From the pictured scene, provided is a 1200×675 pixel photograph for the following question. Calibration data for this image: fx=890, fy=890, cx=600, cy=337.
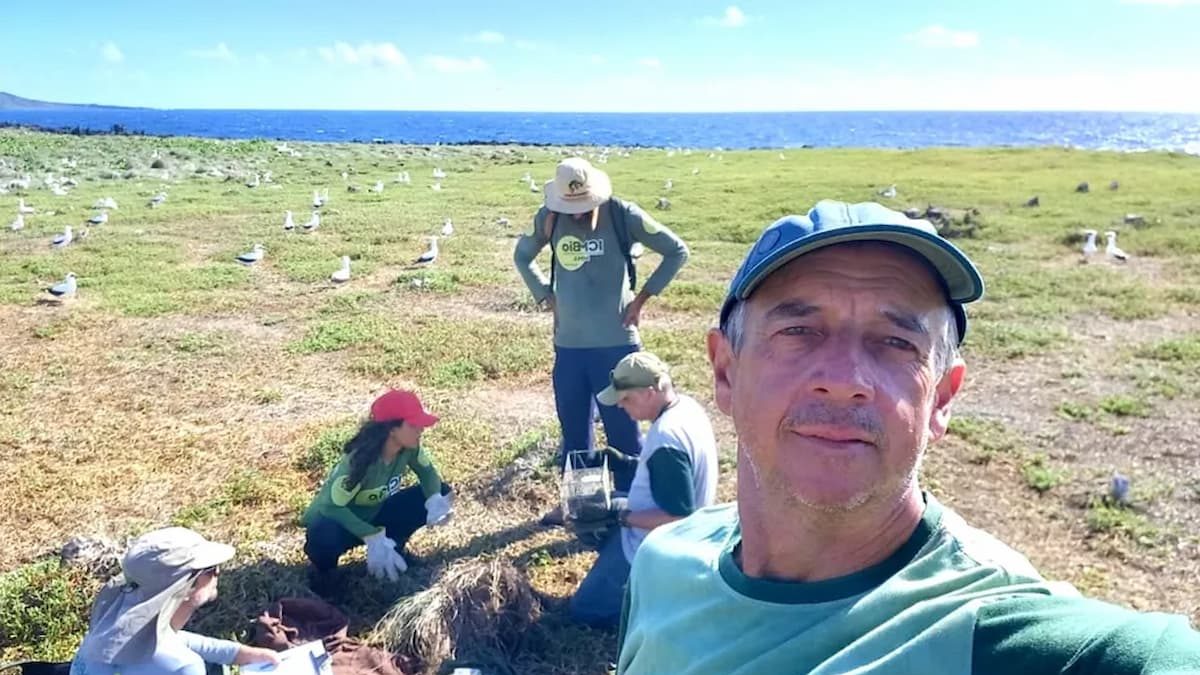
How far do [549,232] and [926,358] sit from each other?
14.5 ft

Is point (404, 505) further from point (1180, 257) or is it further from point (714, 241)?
point (1180, 257)

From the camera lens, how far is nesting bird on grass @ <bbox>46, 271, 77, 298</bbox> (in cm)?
1231

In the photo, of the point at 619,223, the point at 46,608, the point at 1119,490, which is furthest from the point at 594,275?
the point at 1119,490

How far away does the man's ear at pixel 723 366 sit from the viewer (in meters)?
1.94

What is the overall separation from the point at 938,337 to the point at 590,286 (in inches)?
161

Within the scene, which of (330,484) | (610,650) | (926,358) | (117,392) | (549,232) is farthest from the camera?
(117,392)

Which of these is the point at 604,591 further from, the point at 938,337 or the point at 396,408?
the point at 938,337

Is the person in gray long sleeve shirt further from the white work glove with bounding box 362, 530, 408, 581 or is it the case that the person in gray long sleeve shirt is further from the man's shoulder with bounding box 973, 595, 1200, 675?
the man's shoulder with bounding box 973, 595, 1200, 675

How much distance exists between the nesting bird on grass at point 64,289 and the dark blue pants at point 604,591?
10587 mm

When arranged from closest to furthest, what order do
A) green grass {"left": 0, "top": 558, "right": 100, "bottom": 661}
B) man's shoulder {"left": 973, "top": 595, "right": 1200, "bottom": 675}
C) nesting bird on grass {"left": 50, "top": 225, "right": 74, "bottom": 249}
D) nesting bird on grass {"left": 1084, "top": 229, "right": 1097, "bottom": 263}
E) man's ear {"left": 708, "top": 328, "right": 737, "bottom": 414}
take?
man's shoulder {"left": 973, "top": 595, "right": 1200, "bottom": 675}
man's ear {"left": 708, "top": 328, "right": 737, "bottom": 414}
green grass {"left": 0, "top": 558, "right": 100, "bottom": 661}
nesting bird on grass {"left": 1084, "top": 229, "right": 1097, "bottom": 263}
nesting bird on grass {"left": 50, "top": 225, "right": 74, "bottom": 249}

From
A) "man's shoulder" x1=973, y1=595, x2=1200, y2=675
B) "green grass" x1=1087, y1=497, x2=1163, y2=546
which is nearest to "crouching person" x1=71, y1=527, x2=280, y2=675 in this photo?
"man's shoulder" x1=973, y1=595, x2=1200, y2=675

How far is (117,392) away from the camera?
8.73 meters

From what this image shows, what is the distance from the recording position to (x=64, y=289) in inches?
486

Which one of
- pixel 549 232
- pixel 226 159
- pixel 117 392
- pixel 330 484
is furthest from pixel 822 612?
pixel 226 159
